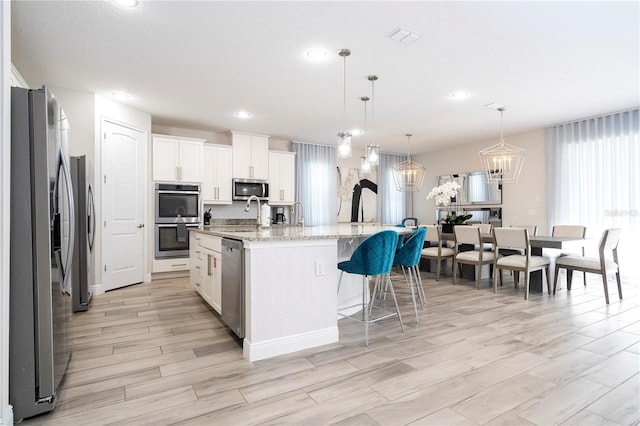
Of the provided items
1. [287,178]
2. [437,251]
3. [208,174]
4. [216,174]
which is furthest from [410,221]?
[208,174]

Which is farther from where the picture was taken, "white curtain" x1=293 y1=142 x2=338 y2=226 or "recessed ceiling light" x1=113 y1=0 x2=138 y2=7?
"white curtain" x1=293 y1=142 x2=338 y2=226

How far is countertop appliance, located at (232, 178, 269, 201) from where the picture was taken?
19.8 feet

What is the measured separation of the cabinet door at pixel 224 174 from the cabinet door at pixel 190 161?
34 centimetres

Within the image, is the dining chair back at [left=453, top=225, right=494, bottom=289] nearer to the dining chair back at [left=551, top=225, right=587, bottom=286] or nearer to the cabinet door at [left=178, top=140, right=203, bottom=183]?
the dining chair back at [left=551, top=225, right=587, bottom=286]

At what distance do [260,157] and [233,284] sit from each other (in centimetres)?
400

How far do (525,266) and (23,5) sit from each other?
16.7 ft

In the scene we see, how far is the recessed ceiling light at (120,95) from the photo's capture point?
4172 mm

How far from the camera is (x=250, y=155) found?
6.17 meters

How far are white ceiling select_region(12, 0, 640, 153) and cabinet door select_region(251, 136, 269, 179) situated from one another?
1.17 metres

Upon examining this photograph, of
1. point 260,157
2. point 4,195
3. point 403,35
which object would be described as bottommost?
point 4,195

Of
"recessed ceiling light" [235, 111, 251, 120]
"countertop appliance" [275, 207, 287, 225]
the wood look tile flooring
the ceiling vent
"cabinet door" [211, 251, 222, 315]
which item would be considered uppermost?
"recessed ceiling light" [235, 111, 251, 120]

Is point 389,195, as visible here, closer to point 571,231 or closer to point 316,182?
point 316,182

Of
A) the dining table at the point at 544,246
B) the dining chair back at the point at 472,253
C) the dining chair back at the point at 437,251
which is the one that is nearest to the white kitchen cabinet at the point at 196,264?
the dining chair back at the point at 437,251

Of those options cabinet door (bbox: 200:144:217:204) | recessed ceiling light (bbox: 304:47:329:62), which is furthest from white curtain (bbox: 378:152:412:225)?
recessed ceiling light (bbox: 304:47:329:62)
